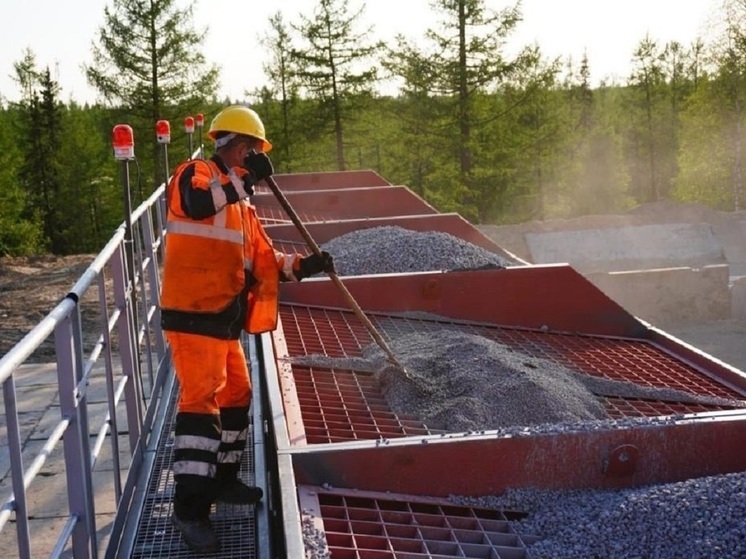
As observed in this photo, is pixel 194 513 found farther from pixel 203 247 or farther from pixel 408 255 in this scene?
pixel 408 255

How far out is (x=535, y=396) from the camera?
4.36 metres

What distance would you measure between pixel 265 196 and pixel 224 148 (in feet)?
24.7

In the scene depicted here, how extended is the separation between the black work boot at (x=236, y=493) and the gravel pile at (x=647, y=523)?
94 cm

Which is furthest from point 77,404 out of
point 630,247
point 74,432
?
point 630,247

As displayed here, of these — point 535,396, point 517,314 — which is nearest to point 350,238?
point 517,314

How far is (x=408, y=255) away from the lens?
751 centimetres

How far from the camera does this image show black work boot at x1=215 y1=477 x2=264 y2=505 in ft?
12.8


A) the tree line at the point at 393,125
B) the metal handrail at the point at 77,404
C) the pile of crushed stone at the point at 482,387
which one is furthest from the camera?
the tree line at the point at 393,125

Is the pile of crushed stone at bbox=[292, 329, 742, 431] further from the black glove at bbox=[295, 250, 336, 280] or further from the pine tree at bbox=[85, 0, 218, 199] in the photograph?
the pine tree at bbox=[85, 0, 218, 199]

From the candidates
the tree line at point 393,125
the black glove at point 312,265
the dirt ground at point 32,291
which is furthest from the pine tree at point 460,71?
the black glove at point 312,265

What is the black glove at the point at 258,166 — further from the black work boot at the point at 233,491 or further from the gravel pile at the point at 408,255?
the gravel pile at the point at 408,255

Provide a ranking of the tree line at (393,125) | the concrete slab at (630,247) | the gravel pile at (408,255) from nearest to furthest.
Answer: the gravel pile at (408,255) → the concrete slab at (630,247) → the tree line at (393,125)

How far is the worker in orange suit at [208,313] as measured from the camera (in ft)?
12.1

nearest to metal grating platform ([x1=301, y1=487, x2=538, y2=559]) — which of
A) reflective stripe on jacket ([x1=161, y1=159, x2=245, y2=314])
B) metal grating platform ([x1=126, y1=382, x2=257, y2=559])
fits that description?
metal grating platform ([x1=126, y1=382, x2=257, y2=559])
